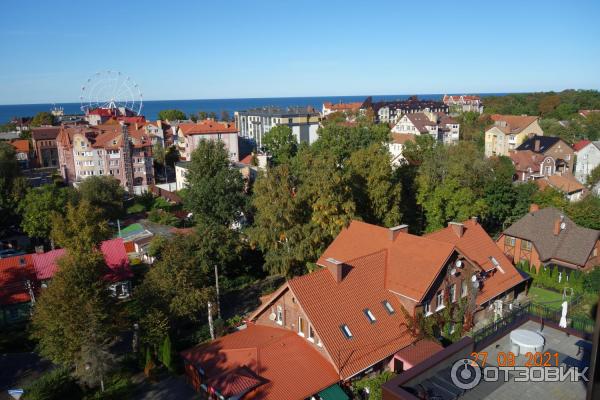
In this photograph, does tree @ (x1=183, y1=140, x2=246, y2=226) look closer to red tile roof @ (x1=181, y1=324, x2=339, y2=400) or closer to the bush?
red tile roof @ (x1=181, y1=324, x2=339, y2=400)

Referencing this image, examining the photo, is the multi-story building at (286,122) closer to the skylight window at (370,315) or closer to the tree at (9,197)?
the tree at (9,197)

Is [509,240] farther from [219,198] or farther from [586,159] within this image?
[586,159]

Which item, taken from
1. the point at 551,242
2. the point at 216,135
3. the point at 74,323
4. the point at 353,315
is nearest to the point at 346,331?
the point at 353,315

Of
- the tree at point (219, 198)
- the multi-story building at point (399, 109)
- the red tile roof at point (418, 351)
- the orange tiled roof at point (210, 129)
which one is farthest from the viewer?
the multi-story building at point (399, 109)

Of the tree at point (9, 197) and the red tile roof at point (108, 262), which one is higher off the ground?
the tree at point (9, 197)

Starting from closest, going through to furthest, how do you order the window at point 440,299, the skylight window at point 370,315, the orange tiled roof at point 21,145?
the skylight window at point 370,315
the window at point 440,299
the orange tiled roof at point 21,145

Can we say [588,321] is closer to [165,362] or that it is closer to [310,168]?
[165,362]

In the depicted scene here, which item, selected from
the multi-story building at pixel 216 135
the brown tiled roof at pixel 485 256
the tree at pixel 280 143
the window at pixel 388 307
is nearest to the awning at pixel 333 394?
the window at pixel 388 307
